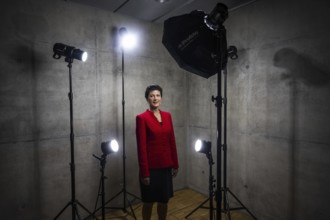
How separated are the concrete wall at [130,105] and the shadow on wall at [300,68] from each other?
11 mm

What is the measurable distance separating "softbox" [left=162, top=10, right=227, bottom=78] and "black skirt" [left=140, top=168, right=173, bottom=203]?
4.38 ft

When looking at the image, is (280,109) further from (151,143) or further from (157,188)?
(157,188)

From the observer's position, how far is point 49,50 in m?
2.80

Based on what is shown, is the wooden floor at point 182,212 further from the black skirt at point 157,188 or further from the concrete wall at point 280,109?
the black skirt at point 157,188

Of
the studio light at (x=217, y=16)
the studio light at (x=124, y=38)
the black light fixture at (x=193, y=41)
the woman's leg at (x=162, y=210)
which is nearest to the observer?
the studio light at (x=217, y=16)

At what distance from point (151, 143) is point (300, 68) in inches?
75.5

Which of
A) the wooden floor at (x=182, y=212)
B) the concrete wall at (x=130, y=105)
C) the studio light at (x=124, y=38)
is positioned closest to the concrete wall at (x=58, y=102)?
the concrete wall at (x=130, y=105)

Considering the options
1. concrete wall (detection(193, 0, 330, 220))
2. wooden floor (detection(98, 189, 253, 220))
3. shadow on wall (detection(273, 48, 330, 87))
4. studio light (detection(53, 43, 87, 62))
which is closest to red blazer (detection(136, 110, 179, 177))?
studio light (detection(53, 43, 87, 62))

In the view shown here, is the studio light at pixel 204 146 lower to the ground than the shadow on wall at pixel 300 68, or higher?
lower

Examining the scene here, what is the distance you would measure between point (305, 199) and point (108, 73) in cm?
305

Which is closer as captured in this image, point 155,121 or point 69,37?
point 155,121

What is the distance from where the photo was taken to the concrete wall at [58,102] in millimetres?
2574

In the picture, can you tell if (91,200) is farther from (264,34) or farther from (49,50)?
(264,34)

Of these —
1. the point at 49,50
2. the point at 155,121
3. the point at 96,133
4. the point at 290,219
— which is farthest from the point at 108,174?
the point at 290,219
